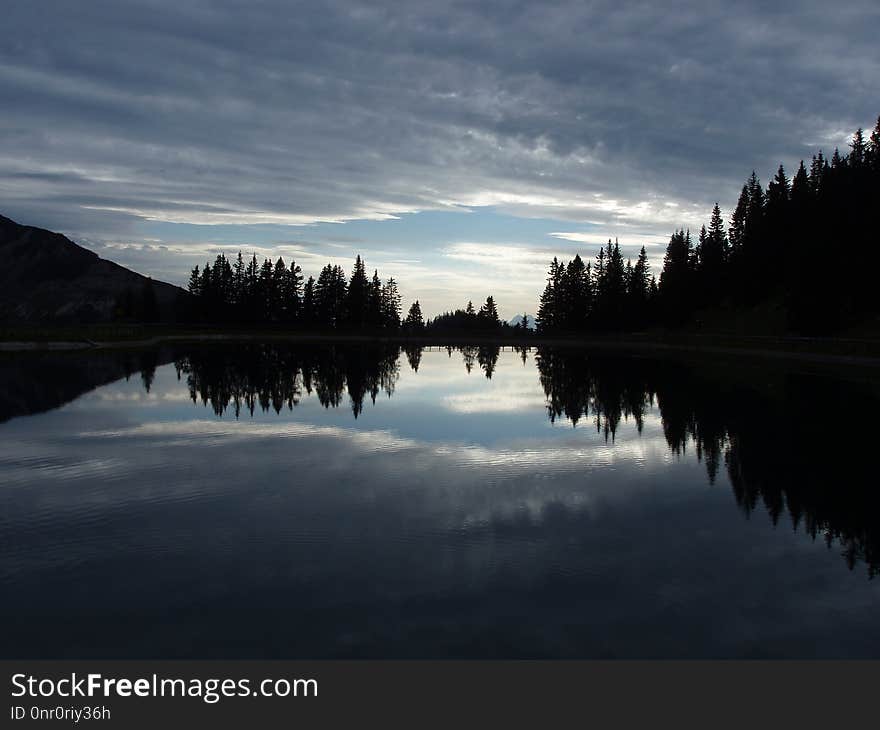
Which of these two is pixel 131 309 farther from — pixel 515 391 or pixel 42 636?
pixel 42 636

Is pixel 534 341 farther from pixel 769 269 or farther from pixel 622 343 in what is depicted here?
pixel 769 269

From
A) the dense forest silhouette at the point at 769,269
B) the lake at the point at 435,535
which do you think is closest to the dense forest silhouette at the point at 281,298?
the dense forest silhouette at the point at 769,269

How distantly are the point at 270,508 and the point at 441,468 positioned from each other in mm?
4774

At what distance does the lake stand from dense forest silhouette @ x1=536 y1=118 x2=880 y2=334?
58.6 m

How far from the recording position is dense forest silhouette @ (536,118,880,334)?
75375 mm

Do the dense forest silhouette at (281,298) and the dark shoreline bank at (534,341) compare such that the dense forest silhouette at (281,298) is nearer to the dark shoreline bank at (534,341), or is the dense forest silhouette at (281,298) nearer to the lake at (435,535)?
the dark shoreline bank at (534,341)

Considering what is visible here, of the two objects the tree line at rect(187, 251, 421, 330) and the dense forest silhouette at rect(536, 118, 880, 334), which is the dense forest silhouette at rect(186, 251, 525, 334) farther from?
the dense forest silhouette at rect(536, 118, 880, 334)

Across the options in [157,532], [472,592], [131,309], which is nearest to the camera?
[472,592]

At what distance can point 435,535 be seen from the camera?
1105 centimetres

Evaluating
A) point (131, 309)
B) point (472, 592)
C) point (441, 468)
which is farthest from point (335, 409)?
point (131, 309)

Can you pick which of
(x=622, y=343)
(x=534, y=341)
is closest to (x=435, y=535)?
(x=622, y=343)

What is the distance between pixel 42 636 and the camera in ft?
24.1

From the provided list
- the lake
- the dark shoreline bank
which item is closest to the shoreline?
the dark shoreline bank

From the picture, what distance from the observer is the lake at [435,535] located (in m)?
7.57
